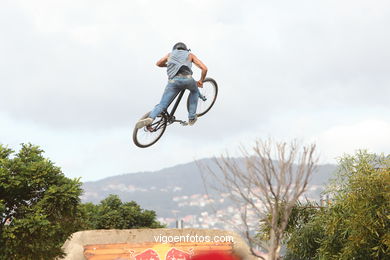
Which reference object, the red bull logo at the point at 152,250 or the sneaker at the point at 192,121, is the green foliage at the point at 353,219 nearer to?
the red bull logo at the point at 152,250

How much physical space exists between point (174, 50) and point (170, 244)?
13508 millimetres

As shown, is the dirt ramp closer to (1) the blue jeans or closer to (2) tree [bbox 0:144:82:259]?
(2) tree [bbox 0:144:82:259]

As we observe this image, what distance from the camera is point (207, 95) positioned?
722 inches

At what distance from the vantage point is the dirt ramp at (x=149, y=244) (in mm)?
26922

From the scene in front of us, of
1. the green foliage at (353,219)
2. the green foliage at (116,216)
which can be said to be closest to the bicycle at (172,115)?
the green foliage at (353,219)

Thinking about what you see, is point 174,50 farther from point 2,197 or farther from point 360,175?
point 2,197

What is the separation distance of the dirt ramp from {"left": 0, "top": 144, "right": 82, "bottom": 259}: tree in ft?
4.54

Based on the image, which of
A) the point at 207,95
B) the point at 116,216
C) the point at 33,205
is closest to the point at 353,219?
the point at 207,95

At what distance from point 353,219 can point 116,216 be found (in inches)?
970

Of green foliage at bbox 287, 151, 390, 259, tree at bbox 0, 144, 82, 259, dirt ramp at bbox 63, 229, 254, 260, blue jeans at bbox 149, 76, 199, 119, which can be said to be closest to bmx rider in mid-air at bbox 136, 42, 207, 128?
blue jeans at bbox 149, 76, 199, 119

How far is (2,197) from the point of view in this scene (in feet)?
92.7

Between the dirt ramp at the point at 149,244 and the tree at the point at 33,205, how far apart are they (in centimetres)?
138

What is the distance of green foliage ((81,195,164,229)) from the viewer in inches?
1745

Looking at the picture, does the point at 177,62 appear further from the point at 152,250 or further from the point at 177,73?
the point at 152,250
